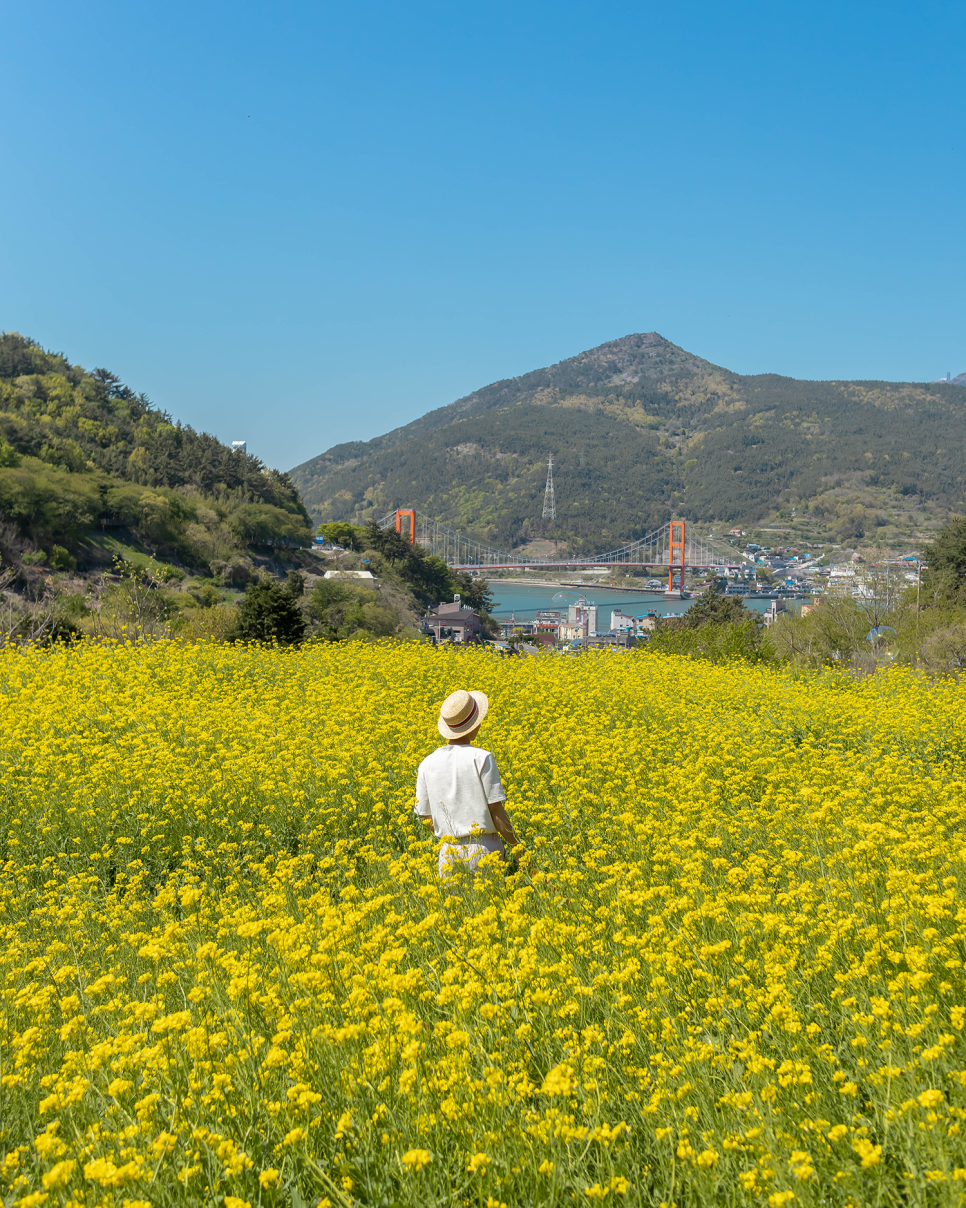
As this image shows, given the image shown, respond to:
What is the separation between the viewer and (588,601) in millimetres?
93062

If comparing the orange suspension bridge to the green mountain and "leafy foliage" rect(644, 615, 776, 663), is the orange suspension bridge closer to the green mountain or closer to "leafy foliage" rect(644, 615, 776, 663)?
the green mountain

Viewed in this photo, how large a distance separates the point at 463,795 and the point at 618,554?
125317 mm

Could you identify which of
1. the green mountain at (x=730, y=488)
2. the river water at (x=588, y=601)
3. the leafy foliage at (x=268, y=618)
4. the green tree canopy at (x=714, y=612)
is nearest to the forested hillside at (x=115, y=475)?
the leafy foliage at (x=268, y=618)

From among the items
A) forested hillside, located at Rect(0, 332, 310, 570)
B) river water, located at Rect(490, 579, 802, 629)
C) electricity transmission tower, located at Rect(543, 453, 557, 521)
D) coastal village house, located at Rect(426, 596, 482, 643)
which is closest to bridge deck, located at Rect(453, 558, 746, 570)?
river water, located at Rect(490, 579, 802, 629)

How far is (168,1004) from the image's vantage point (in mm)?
3297

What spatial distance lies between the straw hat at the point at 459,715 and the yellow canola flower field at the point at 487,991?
0.78 meters

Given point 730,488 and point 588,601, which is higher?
point 730,488

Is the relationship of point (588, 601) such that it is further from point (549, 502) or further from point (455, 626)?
point (549, 502)

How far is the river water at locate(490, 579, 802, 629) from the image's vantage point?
3493 inches

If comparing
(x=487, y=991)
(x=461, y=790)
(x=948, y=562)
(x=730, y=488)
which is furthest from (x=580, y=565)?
(x=487, y=991)

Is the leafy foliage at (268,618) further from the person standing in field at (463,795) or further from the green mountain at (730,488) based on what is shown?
the green mountain at (730,488)

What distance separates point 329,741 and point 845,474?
17764cm

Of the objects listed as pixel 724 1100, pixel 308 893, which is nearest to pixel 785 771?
pixel 308 893

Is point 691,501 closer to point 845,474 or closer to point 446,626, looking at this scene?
point 845,474
